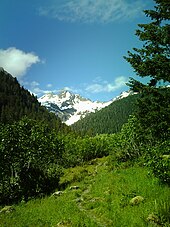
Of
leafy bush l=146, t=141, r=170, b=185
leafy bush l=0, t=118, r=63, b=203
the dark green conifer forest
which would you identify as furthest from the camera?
leafy bush l=0, t=118, r=63, b=203

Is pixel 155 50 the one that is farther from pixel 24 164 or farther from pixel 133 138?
pixel 133 138

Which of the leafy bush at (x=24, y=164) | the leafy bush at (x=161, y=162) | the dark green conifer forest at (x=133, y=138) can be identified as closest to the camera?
the leafy bush at (x=161, y=162)

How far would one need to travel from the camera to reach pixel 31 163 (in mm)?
33625

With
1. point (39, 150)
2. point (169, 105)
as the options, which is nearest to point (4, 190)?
point (39, 150)

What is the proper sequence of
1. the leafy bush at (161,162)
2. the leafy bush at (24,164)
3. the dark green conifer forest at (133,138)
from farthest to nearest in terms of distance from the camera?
the leafy bush at (24,164) → the dark green conifer forest at (133,138) → the leafy bush at (161,162)

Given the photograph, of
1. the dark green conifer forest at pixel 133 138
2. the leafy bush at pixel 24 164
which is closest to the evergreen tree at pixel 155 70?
the dark green conifer forest at pixel 133 138

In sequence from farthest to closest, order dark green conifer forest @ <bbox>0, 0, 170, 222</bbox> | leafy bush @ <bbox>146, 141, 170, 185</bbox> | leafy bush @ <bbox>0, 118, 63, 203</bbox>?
leafy bush @ <bbox>0, 118, 63, 203</bbox> → dark green conifer forest @ <bbox>0, 0, 170, 222</bbox> → leafy bush @ <bbox>146, 141, 170, 185</bbox>

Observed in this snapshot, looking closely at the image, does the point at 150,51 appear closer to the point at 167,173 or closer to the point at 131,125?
the point at 167,173

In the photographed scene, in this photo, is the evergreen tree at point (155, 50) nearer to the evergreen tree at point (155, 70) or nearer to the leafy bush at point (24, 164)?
the evergreen tree at point (155, 70)

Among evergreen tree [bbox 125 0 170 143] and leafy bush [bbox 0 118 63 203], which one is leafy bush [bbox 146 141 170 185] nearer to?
evergreen tree [bbox 125 0 170 143]

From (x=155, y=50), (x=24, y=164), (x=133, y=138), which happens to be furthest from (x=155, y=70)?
(x=133, y=138)

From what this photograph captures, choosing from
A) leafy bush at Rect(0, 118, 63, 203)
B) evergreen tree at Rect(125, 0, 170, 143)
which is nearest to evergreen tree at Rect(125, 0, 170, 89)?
evergreen tree at Rect(125, 0, 170, 143)

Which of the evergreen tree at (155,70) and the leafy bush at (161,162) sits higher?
the evergreen tree at (155,70)

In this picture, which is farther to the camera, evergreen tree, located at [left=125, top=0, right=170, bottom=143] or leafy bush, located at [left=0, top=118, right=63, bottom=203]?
leafy bush, located at [left=0, top=118, right=63, bottom=203]
